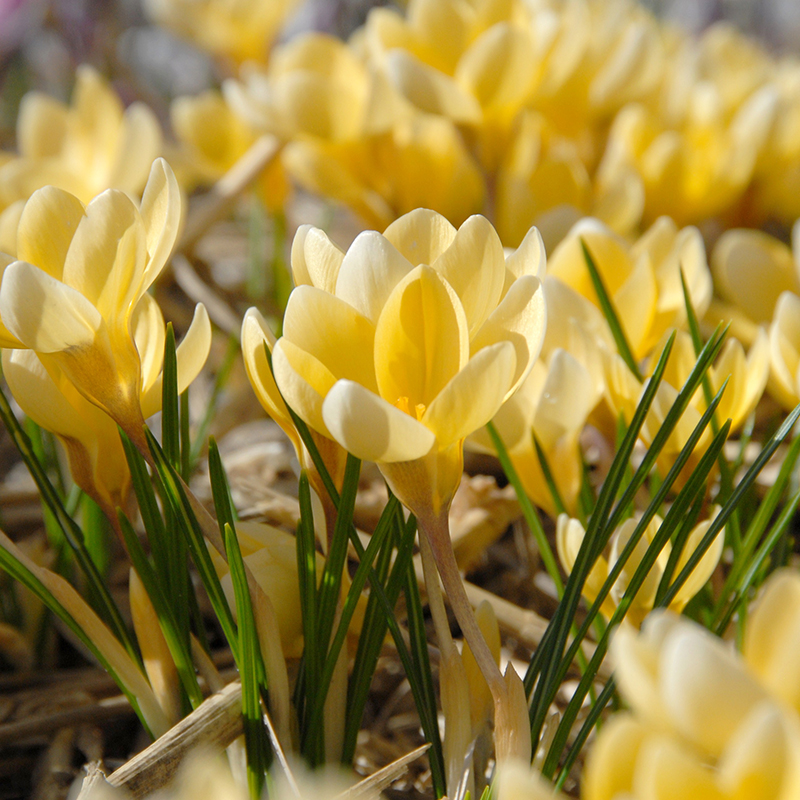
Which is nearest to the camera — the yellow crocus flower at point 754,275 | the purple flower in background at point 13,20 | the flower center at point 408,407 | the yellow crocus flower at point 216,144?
the flower center at point 408,407

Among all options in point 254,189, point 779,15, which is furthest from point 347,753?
point 779,15

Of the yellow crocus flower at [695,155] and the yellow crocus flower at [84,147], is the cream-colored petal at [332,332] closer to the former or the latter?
the yellow crocus flower at [84,147]

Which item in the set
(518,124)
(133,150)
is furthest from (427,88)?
(133,150)

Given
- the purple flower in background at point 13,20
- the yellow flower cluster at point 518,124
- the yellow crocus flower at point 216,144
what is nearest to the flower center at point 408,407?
A: the yellow flower cluster at point 518,124

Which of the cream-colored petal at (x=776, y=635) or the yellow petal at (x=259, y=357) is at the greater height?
the yellow petal at (x=259, y=357)

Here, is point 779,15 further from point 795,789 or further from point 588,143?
point 795,789

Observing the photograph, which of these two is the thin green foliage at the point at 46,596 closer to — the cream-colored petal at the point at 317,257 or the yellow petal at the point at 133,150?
the cream-colored petal at the point at 317,257

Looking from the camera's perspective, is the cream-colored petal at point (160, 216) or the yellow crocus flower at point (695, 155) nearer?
the cream-colored petal at point (160, 216)

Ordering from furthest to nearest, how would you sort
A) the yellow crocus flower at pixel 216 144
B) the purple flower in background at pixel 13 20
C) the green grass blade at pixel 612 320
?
the purple flower in background at pixel 13 20 < the yellow crocus flower at pixel 216 144 < the green grass blade at pixel 612 320

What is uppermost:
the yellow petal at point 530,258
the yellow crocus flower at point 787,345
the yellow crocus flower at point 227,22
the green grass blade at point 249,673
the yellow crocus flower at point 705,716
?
the yellow crocus flower at point 227,22

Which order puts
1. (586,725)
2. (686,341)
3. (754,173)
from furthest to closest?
(754,173)
(686,341)
(586,725)
